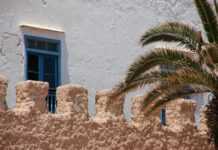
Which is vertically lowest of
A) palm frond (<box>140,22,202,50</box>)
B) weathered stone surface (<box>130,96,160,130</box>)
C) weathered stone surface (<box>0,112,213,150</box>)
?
weathered stone surface (<box>0,112,213,150</box>)

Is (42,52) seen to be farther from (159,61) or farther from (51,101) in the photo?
(159,61)

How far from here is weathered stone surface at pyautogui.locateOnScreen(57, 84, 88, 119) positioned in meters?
16.8

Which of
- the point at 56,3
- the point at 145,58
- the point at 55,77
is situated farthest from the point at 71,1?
the point at 145,58

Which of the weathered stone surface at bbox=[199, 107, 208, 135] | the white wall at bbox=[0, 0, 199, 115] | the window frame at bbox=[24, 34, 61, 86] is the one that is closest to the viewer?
the white wall at bbox=[0, 0, 199, 115]

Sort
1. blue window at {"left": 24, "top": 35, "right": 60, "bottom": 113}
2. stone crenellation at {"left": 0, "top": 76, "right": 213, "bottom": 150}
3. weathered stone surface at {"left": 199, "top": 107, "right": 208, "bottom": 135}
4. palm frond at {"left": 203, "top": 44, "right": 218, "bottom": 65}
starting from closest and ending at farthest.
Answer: stone crenellation at {"left": 0, "top": 76, "right": 213, "bottom": 150} → palm frond at {"left": 203, "top": 44, "right": 218, "bottom": 65} → blue window at {"left": 24, "top": 35, "right": 60, "bottom": 113} → weathered stone surface at {"left": 199, "top": 107, "right": 208, "bottom": 135}

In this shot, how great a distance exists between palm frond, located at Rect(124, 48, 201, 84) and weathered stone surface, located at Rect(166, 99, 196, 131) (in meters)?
1.53

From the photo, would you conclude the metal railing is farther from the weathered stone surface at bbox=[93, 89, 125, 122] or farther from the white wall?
the weathered stone surface at bbox=[93, 89, 125, 122]

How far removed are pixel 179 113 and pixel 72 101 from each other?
2822 millimetres

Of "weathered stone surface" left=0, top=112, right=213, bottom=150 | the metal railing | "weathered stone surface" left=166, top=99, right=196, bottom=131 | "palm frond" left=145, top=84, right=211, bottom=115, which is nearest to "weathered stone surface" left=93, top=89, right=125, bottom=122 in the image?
"weathered stone surface" left=0, top=112, right=213, bottom=150

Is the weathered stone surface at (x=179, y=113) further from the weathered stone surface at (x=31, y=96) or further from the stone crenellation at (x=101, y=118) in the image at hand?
the weathered stone surface at (x=31, y=96)

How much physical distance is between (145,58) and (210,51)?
1352mm

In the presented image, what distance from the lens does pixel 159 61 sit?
17.1m

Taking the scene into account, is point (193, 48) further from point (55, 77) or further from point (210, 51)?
point (55, 77)

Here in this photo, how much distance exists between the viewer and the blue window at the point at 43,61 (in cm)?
1848
